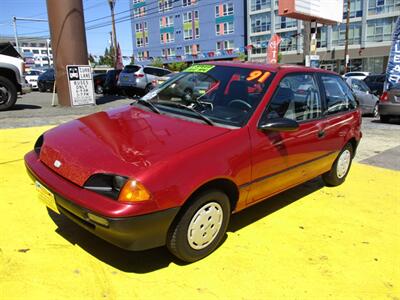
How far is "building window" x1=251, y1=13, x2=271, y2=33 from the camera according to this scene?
53.8 m

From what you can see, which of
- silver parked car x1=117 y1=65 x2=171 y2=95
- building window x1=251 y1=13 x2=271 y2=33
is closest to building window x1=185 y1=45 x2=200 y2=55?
building window x1=251 y1=13 x2=271 y2=33

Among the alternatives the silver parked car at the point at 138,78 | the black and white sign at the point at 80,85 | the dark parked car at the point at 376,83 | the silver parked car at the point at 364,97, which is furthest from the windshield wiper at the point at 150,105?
the dark parked car at the point at 376,83

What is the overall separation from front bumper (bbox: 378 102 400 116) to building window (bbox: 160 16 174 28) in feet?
190

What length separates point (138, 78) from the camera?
1727 cm

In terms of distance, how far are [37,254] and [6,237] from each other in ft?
1.47

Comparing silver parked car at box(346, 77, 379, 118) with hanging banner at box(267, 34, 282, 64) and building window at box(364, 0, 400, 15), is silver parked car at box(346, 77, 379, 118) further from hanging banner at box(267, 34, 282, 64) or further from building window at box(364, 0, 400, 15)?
building window at box(364, 0, 400, 15)

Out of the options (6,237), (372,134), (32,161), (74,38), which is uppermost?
(74,38)

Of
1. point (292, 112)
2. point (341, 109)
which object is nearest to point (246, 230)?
point (292, 112)

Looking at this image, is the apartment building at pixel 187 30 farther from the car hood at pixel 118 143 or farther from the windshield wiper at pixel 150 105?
the car hood at pixel 118 143

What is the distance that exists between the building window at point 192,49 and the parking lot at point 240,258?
195 feet

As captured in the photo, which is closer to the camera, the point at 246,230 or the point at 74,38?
the point at 246,230

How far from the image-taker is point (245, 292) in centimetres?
→ 275

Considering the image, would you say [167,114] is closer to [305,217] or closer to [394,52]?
[305,217]

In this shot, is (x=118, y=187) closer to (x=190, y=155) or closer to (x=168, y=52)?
(x=190, y=155)
